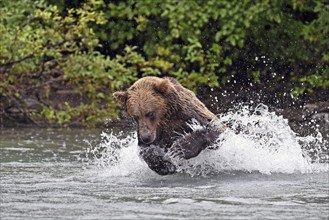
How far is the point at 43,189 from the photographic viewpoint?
794 centimetres

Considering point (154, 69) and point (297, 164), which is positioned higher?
point (154, 69)

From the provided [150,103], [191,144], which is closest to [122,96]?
[150,103]

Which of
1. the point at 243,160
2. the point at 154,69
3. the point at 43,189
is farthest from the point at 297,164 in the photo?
the point at 154,69

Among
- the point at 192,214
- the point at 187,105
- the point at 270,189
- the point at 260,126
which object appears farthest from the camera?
the point at 260,126

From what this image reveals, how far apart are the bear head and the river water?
1.47 feet

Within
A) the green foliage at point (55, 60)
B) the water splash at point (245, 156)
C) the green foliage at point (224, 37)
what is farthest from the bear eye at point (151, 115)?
the green foliage at point (224, 37)

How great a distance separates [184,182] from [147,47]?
26.2 feet

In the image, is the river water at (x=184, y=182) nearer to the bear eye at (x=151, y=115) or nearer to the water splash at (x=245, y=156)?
the water splash at (x=245, y=156)

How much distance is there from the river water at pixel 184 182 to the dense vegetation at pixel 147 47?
2669mm

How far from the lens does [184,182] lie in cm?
838

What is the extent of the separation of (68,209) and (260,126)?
12.6 feet

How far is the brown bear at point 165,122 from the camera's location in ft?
28.5

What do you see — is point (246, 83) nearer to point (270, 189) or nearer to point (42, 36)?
point (42, 36)

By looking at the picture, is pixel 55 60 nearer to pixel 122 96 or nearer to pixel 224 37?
pixel 224 37
